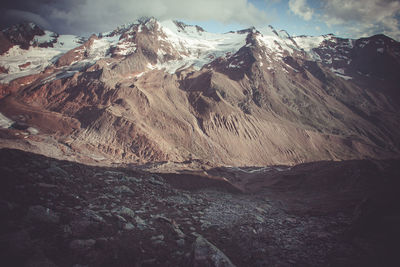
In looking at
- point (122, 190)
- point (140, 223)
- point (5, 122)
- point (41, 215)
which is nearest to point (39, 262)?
point (41, 215)

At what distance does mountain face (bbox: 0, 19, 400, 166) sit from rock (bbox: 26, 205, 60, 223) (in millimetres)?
25530

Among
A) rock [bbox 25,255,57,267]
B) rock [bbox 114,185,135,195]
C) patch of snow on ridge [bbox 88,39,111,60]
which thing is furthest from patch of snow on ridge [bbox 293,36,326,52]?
rock [bbox 25,255,57,267]

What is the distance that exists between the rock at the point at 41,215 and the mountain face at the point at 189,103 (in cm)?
2553

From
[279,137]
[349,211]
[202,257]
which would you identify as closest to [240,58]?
[279,137]

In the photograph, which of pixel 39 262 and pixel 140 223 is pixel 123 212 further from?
pixel 39 262

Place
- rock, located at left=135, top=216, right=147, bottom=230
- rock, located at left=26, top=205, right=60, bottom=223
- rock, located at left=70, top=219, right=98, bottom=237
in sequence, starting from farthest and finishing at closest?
rock, located at left=135, top=216, right=147, bottom=230, rock, located at left=70, top=219, right=98, bottom=237, rock, located at left=26, top=205, right=60, bottom=223

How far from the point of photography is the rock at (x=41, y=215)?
5.05 metres

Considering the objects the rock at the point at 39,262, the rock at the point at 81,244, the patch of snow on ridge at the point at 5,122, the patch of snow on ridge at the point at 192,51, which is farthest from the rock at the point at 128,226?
the patch of snow on ridge at the point at 192,51

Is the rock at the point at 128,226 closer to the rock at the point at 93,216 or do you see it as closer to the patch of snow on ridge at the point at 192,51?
the rock at the point at 93,216

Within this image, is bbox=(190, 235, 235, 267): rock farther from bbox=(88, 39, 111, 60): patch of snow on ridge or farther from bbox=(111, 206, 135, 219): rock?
bbox=(88, 39, 111, 60): patch of snow on ridge

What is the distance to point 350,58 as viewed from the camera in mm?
120625

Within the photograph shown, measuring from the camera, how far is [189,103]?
56375 mm

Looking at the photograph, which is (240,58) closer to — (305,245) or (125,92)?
(125,92)

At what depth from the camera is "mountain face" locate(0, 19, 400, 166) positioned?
3697 cm
